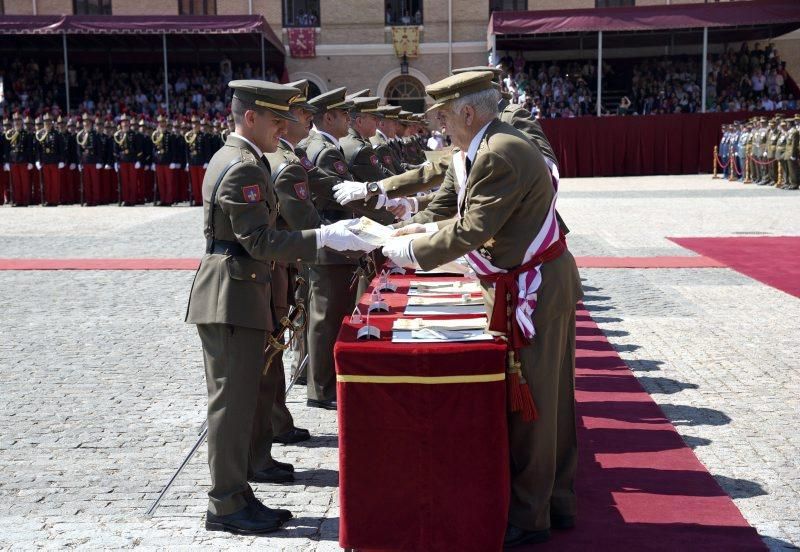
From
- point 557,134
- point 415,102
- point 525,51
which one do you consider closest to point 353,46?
point 415,102

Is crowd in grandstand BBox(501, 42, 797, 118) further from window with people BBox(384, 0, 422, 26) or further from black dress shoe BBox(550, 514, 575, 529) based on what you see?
black dress shoe BBox(550, 514, 575, 529)

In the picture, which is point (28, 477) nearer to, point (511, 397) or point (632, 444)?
point (511, 397)

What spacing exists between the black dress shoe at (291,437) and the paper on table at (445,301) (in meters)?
1.23

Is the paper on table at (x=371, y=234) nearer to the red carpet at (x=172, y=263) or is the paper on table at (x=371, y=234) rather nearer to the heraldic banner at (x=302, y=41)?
the red carpet at (x=172, y=263)

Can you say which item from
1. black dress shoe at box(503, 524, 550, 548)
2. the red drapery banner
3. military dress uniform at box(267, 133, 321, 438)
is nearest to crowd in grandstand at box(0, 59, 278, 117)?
the red drapery banner

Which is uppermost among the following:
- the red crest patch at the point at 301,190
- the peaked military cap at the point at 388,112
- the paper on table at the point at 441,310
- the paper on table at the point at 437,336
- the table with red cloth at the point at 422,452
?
the peaked military cap at the point at 388,112

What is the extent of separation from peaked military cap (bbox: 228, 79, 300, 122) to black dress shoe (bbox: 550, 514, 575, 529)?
2178 millimetres

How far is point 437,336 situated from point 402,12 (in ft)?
116

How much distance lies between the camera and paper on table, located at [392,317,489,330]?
4.37m

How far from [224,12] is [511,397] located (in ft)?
117

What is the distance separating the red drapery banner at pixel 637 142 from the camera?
1300 inches

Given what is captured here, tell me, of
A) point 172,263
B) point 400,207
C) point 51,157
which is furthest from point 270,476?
point 51,157

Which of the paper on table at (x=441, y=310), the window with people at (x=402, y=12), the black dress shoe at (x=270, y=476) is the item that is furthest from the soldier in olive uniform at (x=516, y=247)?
the window with people at (x=402, y=12)

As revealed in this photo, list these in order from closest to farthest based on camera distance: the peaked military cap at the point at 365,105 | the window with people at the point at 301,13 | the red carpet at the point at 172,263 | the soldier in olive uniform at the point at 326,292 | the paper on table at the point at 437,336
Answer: the paper on table at the point at 437,336 → the soldier in olive uniform at the point at 326,292 → the peaked military cap at the point at 365,105 → the red carpet at the point at 172,263 → the window with people at the point at 301,13
